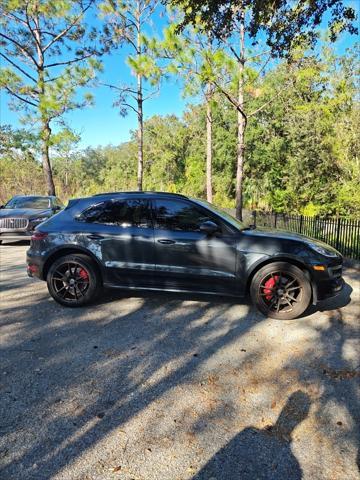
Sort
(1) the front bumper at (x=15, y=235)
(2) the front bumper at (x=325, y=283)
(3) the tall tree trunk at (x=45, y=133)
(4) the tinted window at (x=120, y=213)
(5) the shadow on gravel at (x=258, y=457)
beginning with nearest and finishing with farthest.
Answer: (5) the shadow on gravel at (x=258, y=457) < (2) the front bumper at (x=325, y=283) < (4) the tinted window at (x=120, y=213) < (1) the front bumper at (x=15, y=235) < (3) the tall tree trunk at (x=45, y=133)

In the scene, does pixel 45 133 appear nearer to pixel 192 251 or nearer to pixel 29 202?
pixel 29 202

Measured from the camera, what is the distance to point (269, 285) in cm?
424

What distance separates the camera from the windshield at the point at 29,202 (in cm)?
1115

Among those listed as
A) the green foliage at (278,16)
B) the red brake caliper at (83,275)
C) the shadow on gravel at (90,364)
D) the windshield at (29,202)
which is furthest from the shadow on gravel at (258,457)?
the windshield at (29,202)

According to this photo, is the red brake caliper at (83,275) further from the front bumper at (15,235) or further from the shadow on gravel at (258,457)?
the front bumper at (15,235)

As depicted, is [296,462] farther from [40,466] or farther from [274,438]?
[40,466]

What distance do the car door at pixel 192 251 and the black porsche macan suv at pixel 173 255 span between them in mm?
14

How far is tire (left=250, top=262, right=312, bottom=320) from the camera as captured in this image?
4.18 metres

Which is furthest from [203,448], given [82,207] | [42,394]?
[82,207]

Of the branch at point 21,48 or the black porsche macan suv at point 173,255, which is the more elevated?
the branch at point 21,48

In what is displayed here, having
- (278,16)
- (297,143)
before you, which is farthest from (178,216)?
(297,143)

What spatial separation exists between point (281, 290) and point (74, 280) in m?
2.91

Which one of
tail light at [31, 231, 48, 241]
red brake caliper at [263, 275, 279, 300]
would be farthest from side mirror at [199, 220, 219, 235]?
tail light at [31, 231, 48, 241]

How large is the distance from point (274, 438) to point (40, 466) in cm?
154
